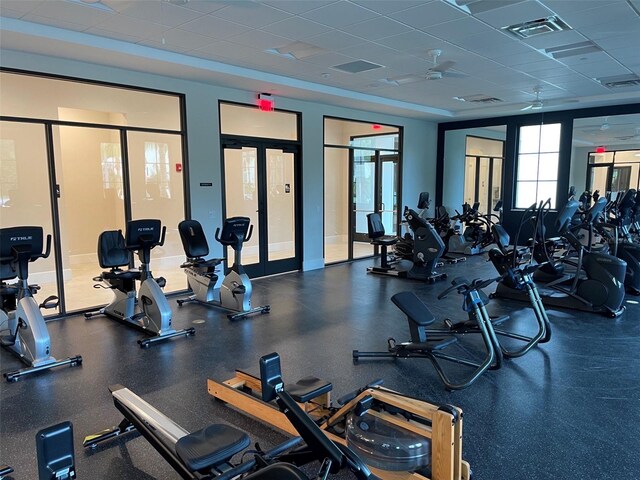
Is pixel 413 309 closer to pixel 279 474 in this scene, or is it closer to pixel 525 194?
pixel 279 474

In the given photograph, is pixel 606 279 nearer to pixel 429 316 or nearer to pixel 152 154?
pixel 429 316

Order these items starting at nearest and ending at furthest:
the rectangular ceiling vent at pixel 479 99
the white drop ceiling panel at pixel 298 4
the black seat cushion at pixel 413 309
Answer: the black seat cushion at pixel 413 309
the white drop ceiling panel at pixel 298 4
the rectangular ceiling vent at pixel 479 99

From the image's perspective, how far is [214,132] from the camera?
679 centimetres

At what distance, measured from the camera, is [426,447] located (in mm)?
2273

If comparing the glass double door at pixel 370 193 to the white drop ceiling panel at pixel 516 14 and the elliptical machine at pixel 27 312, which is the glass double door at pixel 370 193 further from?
the elliptical machine at pixel 27 312

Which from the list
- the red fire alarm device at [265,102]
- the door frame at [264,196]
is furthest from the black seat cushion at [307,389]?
the red fire alarm device at [265,102]

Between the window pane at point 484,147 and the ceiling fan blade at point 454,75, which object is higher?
the ceiling fan blade at point 454,75

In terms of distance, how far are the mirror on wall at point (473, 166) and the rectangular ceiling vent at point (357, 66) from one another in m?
5.47

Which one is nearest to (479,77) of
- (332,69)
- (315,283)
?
(332,69)

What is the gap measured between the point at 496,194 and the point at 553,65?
333 inches

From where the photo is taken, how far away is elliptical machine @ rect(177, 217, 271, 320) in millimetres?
5543

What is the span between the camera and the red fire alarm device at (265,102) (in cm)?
727

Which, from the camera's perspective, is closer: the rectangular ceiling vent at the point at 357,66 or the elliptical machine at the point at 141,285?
the elliptical machine at the point at 141,285

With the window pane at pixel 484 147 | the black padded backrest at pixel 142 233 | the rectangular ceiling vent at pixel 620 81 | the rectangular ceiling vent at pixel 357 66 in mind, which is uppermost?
the rectangular ceiling vent at pixel 620 81
